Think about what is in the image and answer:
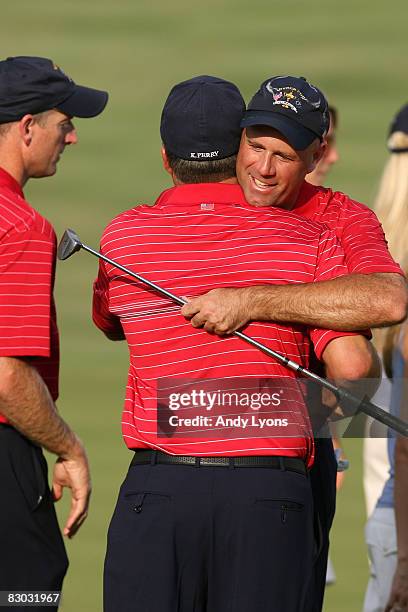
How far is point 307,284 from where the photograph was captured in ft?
12.8

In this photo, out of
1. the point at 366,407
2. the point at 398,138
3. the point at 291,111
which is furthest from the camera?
the point at 398,138

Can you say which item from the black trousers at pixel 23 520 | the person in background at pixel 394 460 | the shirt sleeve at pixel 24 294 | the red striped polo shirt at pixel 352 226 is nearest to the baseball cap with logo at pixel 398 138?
the person in background at pixel 394 460

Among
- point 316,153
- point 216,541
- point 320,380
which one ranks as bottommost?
point 216,541

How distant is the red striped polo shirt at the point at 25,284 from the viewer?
4.33 meters

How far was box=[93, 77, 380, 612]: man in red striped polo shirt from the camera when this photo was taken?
3906mm

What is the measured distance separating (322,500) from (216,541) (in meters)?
0.49

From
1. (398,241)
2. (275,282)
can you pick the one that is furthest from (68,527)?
(398,241)

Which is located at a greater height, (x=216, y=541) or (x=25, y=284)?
(x=25, y=284)

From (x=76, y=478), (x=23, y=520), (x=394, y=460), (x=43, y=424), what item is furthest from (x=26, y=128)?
(x=394, y=460)

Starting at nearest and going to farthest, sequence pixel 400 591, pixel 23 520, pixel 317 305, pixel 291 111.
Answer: pixel 317 305, pixel 291 111, pixel 23 520, pixel 400 591

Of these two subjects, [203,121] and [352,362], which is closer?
[352,362]

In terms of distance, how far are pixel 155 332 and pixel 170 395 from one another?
0.57 feet

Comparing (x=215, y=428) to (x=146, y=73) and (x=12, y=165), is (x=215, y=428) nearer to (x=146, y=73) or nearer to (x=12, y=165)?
(x=12, y=165)

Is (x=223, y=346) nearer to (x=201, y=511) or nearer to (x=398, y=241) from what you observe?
(x=201, y=511)
